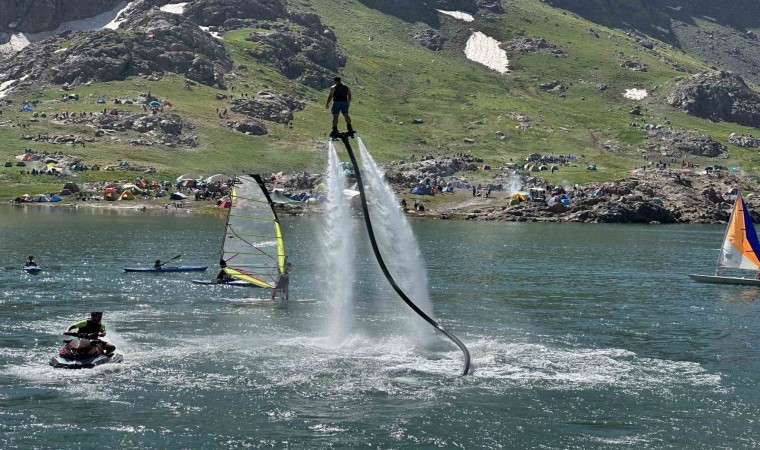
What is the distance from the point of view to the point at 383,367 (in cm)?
6178

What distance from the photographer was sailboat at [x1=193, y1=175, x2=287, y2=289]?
314 ft

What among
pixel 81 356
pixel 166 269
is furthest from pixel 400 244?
pixel 166 269

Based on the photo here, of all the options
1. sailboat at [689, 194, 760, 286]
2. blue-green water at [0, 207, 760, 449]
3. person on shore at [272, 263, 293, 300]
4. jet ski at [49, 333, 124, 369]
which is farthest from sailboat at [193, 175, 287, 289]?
sailboat at [689, 194, 760, 286]

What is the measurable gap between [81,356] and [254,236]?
38.4 meters

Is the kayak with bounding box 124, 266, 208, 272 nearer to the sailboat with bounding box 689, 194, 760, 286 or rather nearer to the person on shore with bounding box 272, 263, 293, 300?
the person on shore with bounding box 272, 263, 293, 300

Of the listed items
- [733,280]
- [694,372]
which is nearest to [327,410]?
[694,372]

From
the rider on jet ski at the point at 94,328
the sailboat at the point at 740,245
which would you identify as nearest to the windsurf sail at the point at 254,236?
the rider on jet ski at the point at 94,328

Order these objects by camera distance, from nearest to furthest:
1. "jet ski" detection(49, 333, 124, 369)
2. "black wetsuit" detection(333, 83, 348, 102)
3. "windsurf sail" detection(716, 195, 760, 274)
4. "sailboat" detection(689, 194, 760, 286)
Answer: "black wetsuit" detection(333, 83, 348, 102)
"jet ski" detection(49, 333, 124, 369)
"sailboat" detection(689, 194, 760, 286)
"windsurf sail" detection(716, 195, 760, 274)

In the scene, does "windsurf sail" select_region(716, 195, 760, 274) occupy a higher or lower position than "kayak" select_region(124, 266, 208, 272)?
higher

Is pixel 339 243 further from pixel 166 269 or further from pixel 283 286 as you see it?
pixel 166 269

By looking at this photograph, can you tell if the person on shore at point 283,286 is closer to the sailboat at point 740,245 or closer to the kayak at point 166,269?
the kayak at point 166,269

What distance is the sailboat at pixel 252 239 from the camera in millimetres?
95562

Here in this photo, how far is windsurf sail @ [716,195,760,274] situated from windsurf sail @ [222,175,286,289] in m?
59.9

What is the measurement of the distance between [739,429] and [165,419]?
3175 cm
